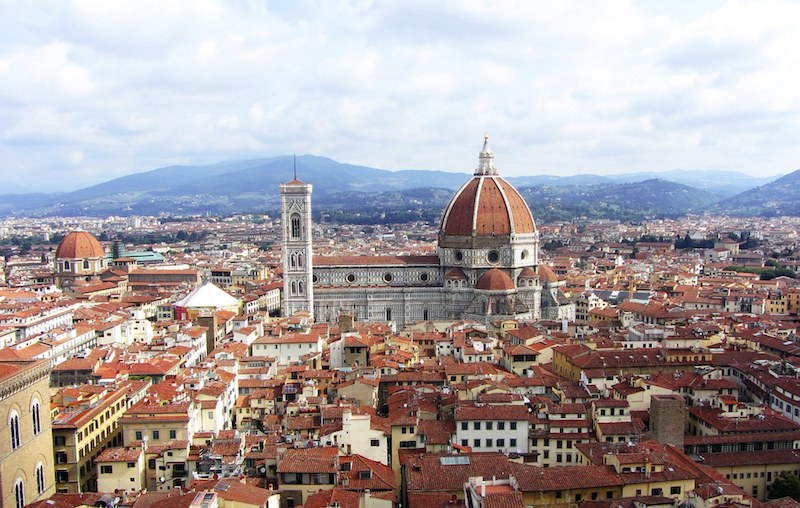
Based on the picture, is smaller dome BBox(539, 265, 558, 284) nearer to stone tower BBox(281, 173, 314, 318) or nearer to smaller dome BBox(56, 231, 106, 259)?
stone tower BBox(281, 173, 314, 318)

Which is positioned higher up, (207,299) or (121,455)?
(207,299)

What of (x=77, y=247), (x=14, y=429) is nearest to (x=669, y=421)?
(x=14, y=429)

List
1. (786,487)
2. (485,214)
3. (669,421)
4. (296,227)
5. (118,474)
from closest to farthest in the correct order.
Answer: (118,474)
(786,487)
(669,421)
(296,227)
(485,214)

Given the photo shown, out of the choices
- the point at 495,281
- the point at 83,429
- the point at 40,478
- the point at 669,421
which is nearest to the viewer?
the point at 40,478

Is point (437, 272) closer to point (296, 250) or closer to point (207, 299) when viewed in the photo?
point (296, 250)

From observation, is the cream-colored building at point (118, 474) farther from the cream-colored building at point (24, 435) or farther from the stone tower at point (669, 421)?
the stone tower at point (669, 421)

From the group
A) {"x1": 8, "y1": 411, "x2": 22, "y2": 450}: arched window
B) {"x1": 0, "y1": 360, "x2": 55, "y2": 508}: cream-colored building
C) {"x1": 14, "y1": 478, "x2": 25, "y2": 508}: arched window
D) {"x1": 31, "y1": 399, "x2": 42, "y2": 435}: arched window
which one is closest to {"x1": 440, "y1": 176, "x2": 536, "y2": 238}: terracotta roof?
{"x1": 0, "y1": 360, "x2": 55, "y2": 508}: cream-colored building

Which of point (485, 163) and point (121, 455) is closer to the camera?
point (121, 455)
